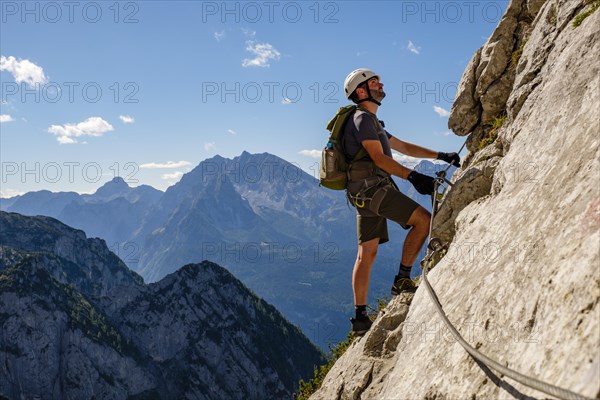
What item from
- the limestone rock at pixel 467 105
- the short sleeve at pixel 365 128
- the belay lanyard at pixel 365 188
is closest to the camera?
the short sleeve at pixel 365 128

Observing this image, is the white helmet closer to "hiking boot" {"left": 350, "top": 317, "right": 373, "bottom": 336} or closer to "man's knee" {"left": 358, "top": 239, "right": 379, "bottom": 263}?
"man's knee" {"left": 358, "top": 239, "right": 379, "bottom": 263}

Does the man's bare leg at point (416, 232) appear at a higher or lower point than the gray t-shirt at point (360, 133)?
lower

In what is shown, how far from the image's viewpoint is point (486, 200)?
9.30 meters

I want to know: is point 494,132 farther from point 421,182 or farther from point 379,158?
point 379,158

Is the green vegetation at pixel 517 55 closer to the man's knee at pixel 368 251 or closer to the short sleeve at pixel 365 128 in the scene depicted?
the short sleeve at pixel 365 128

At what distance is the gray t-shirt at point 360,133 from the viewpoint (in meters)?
9.31

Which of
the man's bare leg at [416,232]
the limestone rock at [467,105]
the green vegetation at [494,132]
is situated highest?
the limestone rock at [467,105]

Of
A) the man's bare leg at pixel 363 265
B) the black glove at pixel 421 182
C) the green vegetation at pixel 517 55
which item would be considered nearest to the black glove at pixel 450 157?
the black glove at pixel 421 182

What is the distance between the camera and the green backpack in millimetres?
9758

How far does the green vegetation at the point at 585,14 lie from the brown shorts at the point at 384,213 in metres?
4.36

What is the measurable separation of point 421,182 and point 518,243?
289cm

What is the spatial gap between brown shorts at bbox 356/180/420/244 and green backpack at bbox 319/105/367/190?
79 cm

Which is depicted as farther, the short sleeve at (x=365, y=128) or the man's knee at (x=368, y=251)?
the man's knee at (x=368, y=251)

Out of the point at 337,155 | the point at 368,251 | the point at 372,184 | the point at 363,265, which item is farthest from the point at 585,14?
the point at 363,265
